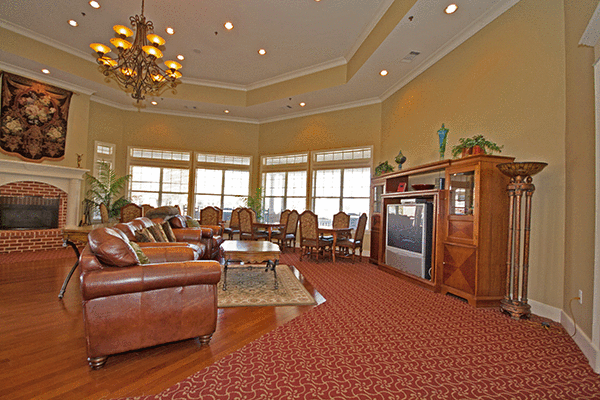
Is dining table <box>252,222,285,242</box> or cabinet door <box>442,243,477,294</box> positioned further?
dining table <box>252,222,285,242</box>

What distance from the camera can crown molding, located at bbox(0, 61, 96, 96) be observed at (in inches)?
242

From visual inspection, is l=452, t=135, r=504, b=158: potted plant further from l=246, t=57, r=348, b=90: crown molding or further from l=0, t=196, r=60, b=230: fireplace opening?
l=0, t=196, r=60, b=230: fireplace opening

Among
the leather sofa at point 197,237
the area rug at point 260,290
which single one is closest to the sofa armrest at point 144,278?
the area rug at point 260,290

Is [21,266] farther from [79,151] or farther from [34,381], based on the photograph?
[34,381]

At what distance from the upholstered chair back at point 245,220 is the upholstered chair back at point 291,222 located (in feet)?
3.07

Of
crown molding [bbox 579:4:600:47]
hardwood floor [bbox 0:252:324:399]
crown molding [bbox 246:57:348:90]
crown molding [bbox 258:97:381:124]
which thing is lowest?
hardwood floor [bbox 0:252:324:399]

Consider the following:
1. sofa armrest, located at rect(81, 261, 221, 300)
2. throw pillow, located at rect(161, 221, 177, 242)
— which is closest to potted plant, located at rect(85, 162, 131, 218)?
throw pillow, located at rect(161, 221, 177, 242)

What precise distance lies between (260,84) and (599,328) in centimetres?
786

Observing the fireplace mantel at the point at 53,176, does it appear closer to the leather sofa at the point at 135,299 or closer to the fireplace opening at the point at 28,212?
the fireplace opening at the point at 28,212

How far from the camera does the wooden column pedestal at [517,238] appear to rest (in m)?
3.31

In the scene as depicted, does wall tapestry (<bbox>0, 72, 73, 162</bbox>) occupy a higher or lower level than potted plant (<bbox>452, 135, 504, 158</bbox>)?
higher

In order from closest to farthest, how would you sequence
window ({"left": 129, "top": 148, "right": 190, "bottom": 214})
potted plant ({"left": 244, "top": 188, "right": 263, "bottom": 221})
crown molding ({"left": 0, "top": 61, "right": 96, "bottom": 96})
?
crown molding ({"left": 0, "top": 61, "right": 96, "bottom": 96}) → window ({"left": 129, "top": 148, "right": 190, "bottom": 214}) → potted plant ({"left": 244, "top": 188, "right": 263, "bottom": 221})

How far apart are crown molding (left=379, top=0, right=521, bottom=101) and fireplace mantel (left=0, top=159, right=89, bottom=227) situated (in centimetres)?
769

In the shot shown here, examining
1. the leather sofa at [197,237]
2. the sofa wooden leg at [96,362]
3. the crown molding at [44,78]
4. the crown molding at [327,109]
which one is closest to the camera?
the sofa wooden leg at [96,362]
